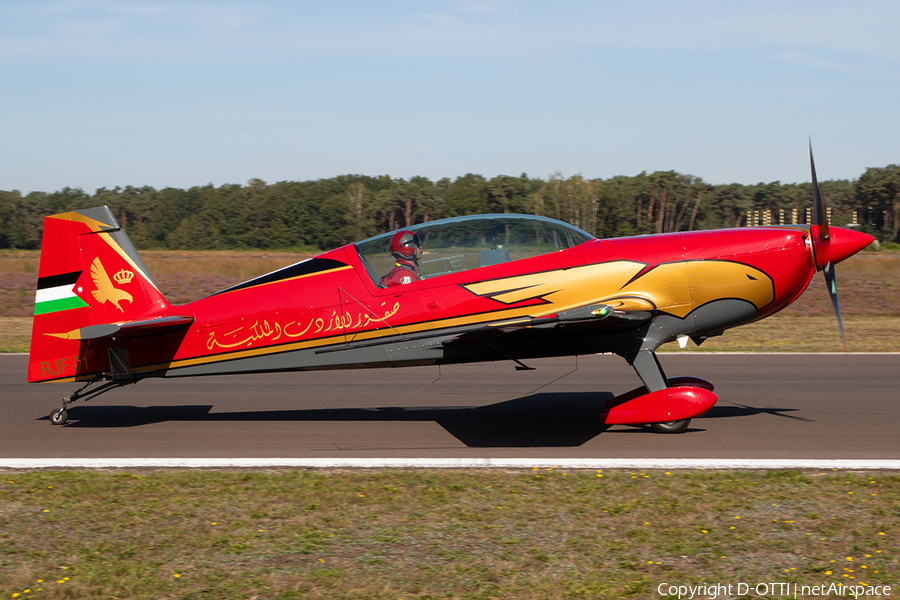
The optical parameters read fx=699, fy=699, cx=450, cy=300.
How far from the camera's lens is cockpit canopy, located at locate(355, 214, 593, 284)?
7.86 m

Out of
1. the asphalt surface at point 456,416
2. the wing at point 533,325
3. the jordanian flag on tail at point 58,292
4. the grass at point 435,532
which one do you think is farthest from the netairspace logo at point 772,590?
the jordanian flag on tail at point 58,292

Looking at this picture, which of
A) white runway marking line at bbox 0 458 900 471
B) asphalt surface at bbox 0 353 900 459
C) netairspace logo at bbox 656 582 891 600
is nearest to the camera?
netairspace logo at bbox 656 582 891 600

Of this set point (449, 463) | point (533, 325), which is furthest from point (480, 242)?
point (449, 463)

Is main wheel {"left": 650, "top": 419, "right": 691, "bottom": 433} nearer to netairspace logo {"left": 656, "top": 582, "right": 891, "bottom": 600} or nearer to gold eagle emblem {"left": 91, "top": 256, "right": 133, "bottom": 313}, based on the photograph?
netairspace logo {"left": 656, "top": 582, "right": 891, "bottom": 600}

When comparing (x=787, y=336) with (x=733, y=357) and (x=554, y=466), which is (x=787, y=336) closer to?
(x=733, y=357)

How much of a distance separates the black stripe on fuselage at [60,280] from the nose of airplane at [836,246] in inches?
337

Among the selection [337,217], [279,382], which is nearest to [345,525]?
→ [279,382]

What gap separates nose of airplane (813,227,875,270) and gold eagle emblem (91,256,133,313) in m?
8.10

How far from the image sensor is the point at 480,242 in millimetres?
7902

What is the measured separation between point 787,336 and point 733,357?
4.68 m

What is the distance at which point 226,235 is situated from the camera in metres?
91.8

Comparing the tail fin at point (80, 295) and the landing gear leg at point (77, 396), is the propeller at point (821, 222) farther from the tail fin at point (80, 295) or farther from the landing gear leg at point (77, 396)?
the landing gear leg at point (77, 396)

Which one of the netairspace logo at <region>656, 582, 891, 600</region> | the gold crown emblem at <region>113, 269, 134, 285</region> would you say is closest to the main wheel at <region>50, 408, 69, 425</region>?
the gold crown emblem at <region>113, 269, 134, 285</region>

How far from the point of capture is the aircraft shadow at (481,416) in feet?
25.8
